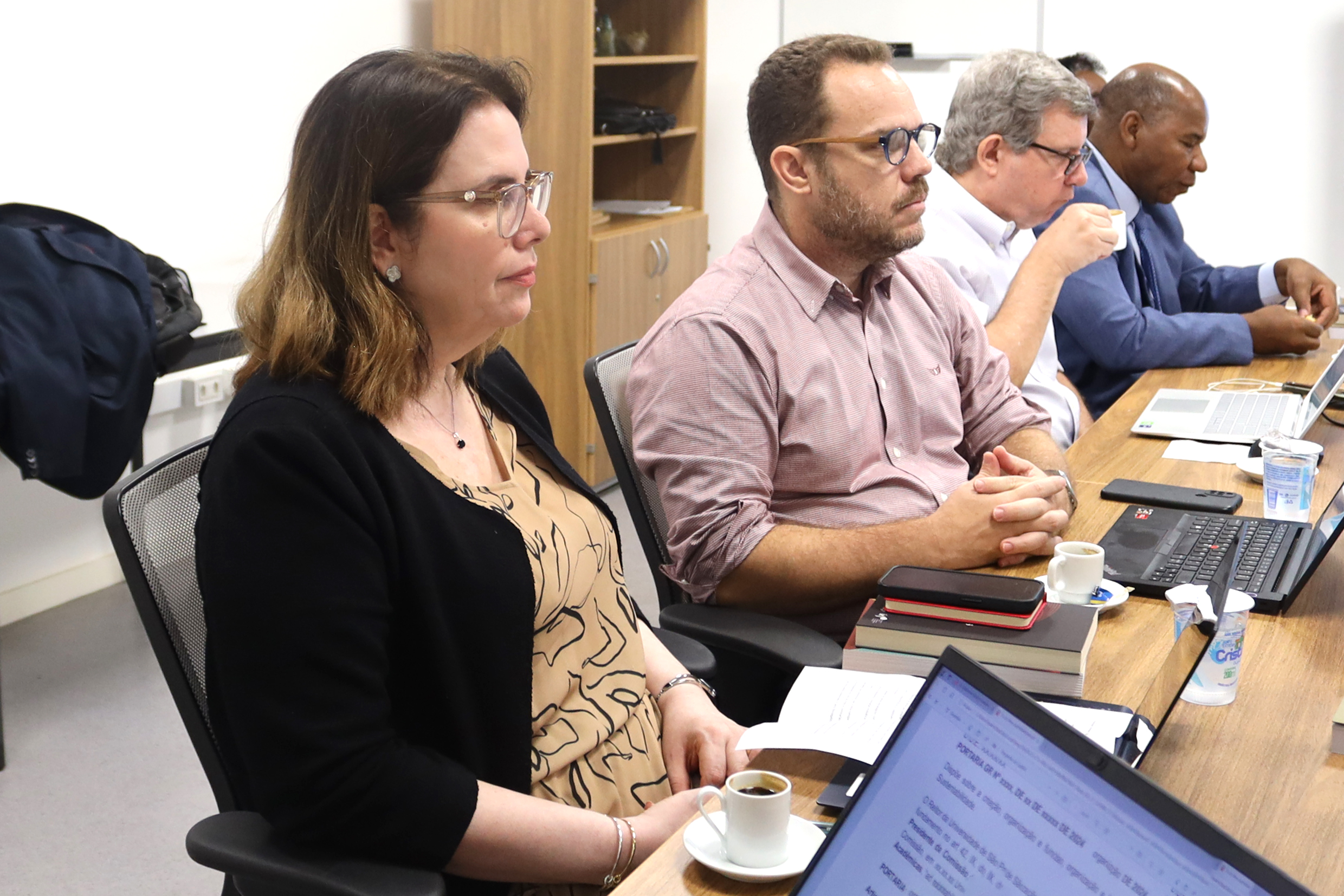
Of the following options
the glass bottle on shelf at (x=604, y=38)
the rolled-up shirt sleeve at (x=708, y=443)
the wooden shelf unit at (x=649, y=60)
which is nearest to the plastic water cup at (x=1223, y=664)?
the rolled-up shirt sleeve at (x=708, y=443)

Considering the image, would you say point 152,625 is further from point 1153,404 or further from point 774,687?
point 1153,404

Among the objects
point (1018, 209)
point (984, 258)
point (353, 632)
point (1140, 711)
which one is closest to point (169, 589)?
point (353, 632)

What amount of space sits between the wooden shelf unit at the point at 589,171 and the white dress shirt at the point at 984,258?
1.48 metres

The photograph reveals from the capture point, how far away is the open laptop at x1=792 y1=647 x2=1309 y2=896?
574 mm

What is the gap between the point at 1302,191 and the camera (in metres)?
4.68

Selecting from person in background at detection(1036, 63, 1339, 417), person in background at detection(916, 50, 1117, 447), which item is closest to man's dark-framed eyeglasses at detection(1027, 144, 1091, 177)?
person in background at detection(916, 50, 1117, 447)

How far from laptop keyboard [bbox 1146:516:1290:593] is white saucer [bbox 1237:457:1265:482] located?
0.29 meters

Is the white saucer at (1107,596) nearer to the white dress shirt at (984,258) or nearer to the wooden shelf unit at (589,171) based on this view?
the white dress shirt at (984,258)

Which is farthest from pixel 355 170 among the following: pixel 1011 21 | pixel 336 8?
pixel 1011 21

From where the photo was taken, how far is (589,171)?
386 centimetres

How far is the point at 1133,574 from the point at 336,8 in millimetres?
3033

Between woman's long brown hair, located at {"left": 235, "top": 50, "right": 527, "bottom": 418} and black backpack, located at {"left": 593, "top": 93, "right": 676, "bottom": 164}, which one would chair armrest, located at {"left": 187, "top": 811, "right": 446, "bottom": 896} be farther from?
black backpack, located at {"left": 593, "top": 93, "right": 676, "bottom": 164}

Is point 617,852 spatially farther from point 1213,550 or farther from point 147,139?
point 147,139

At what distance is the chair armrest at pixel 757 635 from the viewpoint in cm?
152
